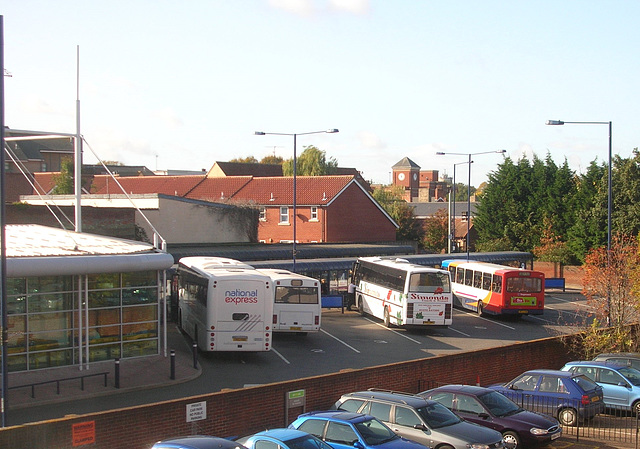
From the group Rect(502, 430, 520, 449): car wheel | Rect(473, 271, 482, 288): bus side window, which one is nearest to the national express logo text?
Rect(502, 430, 520, 449): car wheel

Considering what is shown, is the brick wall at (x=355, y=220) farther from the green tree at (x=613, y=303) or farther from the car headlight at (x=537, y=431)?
the car headlight at (x=537, y=431)

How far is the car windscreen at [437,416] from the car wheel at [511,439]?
A: 1.32 m

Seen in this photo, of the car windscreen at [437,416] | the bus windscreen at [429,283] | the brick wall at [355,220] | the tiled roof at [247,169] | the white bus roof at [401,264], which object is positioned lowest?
the car windscreen at [437,416]

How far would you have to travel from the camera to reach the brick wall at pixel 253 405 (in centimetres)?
1323

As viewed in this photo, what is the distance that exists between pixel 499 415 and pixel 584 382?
395 cm

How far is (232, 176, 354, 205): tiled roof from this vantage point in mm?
62531

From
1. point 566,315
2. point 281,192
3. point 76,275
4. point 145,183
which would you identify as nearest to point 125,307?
point 76,275

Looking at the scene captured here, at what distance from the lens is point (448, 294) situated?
2998 cm

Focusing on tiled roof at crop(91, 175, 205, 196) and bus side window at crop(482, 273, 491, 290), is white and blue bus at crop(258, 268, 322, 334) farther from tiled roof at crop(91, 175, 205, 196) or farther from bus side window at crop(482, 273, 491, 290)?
tiled roof at crop(91, 175, 205, 196)

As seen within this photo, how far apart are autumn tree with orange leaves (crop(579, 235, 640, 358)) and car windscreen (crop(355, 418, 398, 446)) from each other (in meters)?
13.5

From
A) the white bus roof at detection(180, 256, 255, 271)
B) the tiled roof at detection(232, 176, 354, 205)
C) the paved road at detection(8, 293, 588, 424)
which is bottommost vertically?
the paved road at detection(8, 293, 588, 424)

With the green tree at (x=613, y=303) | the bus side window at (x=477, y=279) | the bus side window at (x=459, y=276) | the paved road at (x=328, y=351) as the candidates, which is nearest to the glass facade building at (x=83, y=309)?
the paved road at (x=328, y=351)

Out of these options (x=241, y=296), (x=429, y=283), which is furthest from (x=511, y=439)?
(x=429, y=283)

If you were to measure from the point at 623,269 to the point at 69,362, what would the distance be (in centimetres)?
1841
